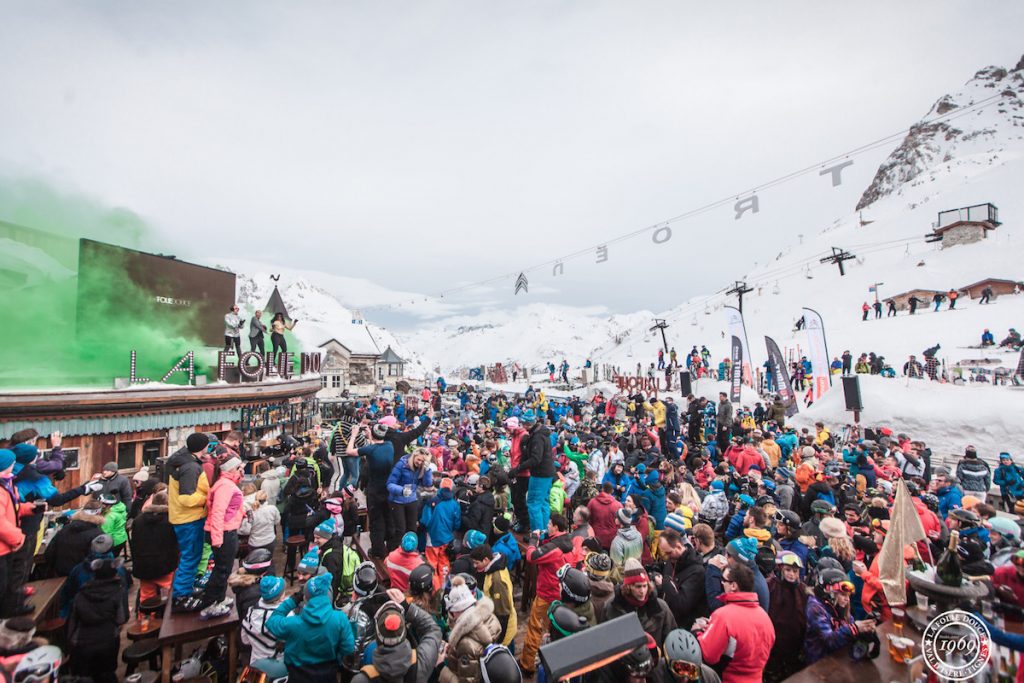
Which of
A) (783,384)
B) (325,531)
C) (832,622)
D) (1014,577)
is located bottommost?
(832,622)

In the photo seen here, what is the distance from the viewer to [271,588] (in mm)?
4023

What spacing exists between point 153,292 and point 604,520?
662 inches

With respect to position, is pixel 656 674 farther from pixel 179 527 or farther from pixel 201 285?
pixel 201 285

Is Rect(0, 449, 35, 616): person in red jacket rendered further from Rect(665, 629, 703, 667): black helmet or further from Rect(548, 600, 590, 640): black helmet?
Rect(665, 629, 703, 667): black helmet

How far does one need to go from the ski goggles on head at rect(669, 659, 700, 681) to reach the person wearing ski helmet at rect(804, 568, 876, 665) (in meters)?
1.63

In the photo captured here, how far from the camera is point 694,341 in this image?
54.8m

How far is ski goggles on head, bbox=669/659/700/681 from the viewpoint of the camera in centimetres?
293

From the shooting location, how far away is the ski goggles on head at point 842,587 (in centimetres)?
378

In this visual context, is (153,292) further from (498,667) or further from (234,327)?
(498,667)

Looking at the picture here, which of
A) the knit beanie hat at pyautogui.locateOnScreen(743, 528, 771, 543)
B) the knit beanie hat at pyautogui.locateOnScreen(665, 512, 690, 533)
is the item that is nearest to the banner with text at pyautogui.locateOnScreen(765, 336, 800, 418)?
the knit beanie hat at pyautogui.locateOnScreen(665, 512, 690, 533)

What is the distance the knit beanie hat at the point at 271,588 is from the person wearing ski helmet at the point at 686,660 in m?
3.16

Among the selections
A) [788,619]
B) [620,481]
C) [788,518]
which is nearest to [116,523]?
[620,481]

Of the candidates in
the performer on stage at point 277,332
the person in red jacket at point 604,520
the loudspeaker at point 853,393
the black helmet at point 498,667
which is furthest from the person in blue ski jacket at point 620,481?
the performer on stage at point 277,332

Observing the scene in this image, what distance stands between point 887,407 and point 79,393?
23.7 meters
